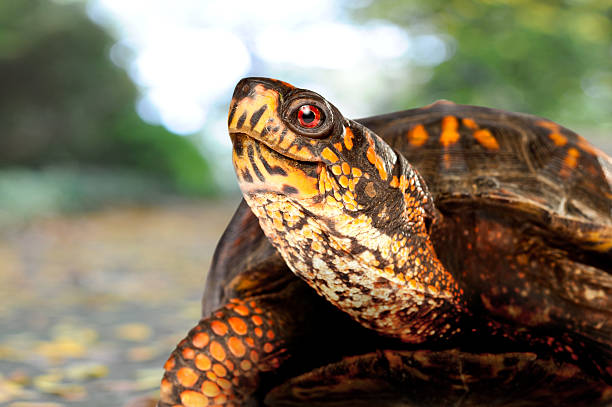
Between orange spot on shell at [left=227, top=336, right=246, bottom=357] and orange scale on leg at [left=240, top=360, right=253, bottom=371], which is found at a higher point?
orange spot on shell at [left=227, top=336, right=246, bottom=357]

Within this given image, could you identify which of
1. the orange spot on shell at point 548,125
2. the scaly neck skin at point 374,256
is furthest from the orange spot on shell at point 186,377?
the orange spot on shell at point 548,125

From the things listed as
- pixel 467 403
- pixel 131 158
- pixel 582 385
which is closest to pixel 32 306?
pixel 467 403

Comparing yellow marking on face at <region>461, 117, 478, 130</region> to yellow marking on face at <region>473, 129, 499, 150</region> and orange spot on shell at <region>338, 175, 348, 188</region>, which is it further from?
orange spot on shell at <region>338, 175, 348, 188</region>

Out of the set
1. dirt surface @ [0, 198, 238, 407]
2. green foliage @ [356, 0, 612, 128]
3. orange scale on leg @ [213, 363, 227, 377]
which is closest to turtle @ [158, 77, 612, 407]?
orange scale on leg @ [213, 363, 227, 377]

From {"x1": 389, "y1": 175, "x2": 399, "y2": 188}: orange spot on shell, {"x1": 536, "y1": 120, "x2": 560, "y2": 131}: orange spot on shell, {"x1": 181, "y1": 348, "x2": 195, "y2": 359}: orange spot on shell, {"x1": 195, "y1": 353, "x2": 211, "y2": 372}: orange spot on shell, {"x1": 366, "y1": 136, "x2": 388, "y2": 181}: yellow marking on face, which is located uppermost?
{"x1": 536, "y1": 120, "x2": 560, "y2": 131}: orange spot on shell

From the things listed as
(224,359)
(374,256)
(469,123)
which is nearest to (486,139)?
(469,123)

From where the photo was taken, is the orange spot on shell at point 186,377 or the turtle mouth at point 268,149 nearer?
the turtle mouth at point 268,149

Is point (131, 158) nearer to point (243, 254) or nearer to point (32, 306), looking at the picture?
point (32, 306)

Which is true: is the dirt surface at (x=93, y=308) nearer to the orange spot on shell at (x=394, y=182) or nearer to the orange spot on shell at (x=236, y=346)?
the orange spot on shell at (x=236, y=346)
